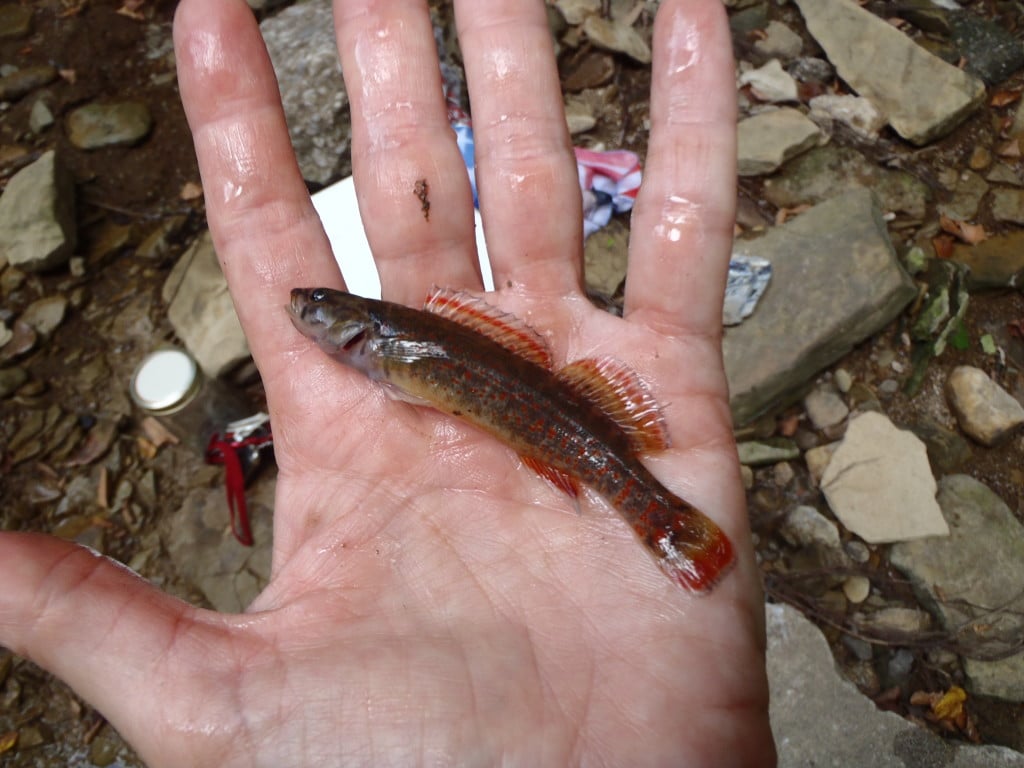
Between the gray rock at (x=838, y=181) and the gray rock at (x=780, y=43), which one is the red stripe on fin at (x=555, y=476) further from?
the gray rock at (x=780, y=43)

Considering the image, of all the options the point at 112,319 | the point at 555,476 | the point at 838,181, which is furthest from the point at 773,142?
the point at 112,319

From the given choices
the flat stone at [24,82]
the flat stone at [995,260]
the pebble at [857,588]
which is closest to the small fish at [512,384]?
the pebble at [857,588]

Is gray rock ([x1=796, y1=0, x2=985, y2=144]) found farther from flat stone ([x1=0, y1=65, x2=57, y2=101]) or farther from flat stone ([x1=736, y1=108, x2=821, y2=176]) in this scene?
flat stone ([x1=0, y1=65, x2=57, y2=101])

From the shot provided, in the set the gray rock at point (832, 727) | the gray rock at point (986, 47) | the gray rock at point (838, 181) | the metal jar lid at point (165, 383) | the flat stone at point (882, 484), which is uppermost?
the gray rock at point (986, 47)

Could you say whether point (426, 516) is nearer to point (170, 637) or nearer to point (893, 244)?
point (170, 637)

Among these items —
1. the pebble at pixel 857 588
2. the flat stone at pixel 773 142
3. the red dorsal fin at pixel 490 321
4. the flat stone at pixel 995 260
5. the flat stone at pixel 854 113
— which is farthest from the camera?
the flat stone at pixel 854 113

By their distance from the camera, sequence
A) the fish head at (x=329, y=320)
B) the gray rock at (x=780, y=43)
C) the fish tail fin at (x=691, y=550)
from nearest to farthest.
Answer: the fish tail fin at (x=691, y=550) → the fish head at (x=329, y=320) → the gray rock at (x=780, y=43)
